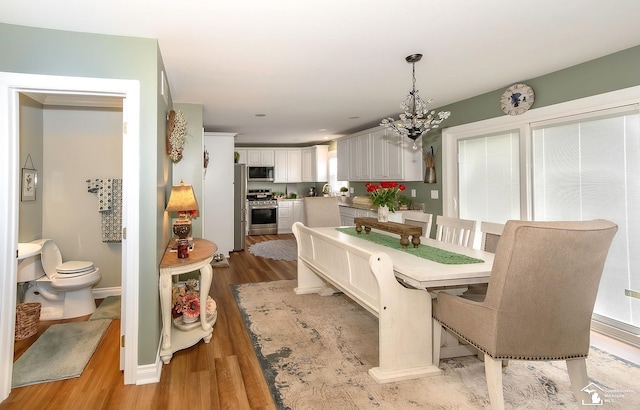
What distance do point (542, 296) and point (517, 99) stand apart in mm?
2658

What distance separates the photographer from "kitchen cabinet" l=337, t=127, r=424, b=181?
5238mm

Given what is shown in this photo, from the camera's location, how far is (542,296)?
1.78m

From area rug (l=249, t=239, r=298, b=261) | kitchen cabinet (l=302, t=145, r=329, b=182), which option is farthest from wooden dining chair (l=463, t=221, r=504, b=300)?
kitchen cabinet (l=302, t=145, r=329, b=182)

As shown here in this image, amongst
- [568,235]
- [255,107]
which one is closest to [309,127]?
[255,107]

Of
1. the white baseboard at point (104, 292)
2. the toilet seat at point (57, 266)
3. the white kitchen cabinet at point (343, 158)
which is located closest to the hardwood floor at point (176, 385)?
the toilet seat at point (57, 266)

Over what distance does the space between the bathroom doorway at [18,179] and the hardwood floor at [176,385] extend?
6.3 inches

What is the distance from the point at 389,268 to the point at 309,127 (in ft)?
15.1

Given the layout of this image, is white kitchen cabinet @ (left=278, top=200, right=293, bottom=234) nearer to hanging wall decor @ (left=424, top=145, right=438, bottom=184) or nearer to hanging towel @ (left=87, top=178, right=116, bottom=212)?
hanging wall decor @ (left=424, top=145, right=438, bottom=184)

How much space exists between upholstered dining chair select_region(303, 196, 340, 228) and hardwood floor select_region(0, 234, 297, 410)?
1.71 meters

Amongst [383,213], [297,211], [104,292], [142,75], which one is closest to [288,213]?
[297,211]

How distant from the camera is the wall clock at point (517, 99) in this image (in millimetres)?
3633

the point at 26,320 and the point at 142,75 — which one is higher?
the point at 142,75

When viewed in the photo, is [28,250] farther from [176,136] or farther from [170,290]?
[176,136]

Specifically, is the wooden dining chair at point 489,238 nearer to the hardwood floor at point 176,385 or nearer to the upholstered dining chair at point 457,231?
the upholstered dining chair at point 457,231
